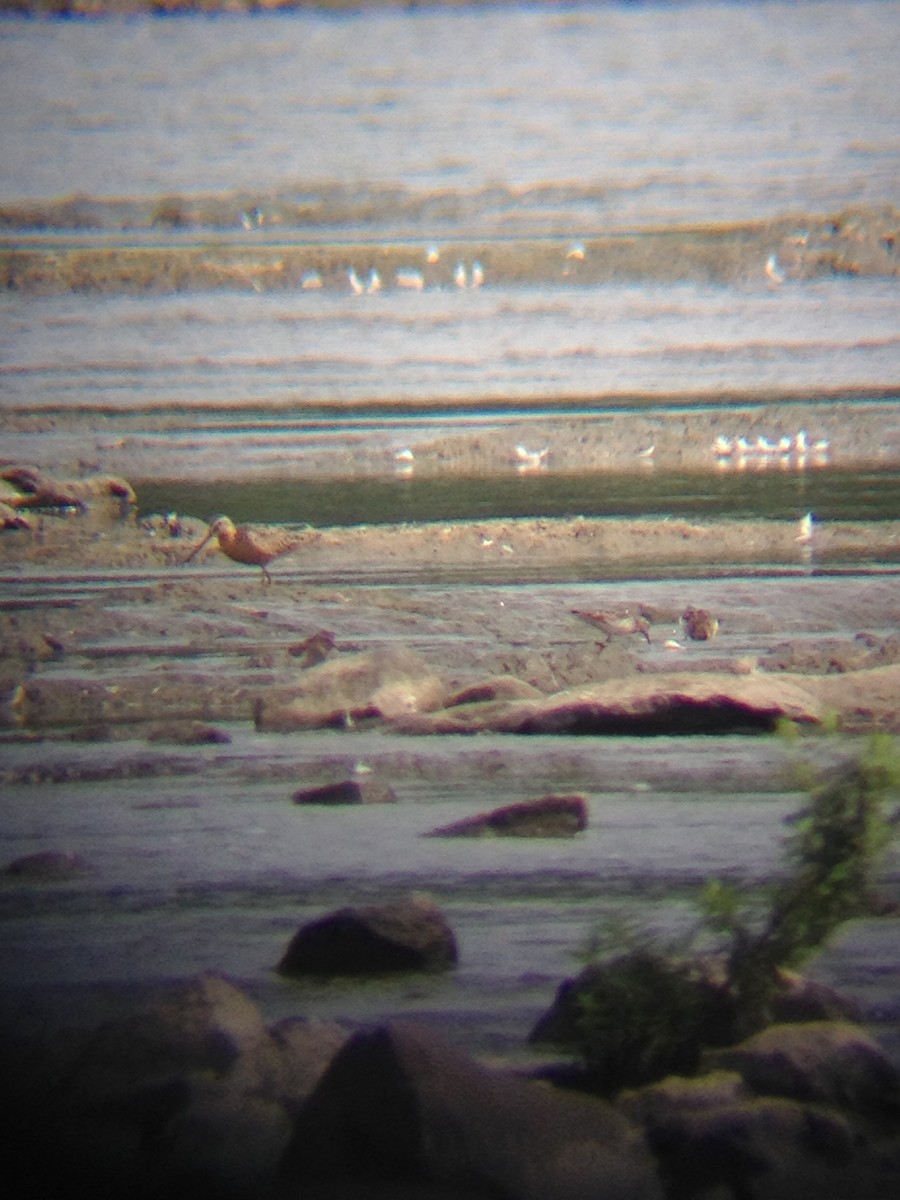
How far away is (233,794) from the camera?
6.29 m

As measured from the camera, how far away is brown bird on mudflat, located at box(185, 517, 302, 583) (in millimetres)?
9953

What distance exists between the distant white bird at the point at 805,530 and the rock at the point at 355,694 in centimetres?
323

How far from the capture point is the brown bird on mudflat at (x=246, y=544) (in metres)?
9.95

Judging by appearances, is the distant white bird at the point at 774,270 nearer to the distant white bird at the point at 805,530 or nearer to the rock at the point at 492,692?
the distant white bird at the point at 805,530

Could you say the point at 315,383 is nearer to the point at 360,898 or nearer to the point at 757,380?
the point at 757,380

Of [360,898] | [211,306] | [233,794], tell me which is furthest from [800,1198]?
[211,306]

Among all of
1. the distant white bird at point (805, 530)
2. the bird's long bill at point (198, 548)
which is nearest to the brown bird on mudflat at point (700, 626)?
the distant white bird at point (805, 530)

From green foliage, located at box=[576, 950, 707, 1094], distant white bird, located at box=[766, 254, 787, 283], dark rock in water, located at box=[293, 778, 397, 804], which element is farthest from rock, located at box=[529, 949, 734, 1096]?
distant white bird, located at box=[766, 254, 787, 283]

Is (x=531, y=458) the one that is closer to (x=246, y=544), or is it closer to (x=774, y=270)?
(x=246, y=544)

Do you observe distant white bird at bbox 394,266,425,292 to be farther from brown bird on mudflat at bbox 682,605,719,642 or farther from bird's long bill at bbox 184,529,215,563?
brown bird on mudflat at bbox 682,605,719,642

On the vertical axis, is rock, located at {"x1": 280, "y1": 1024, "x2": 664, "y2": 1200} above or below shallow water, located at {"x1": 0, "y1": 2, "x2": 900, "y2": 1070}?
above

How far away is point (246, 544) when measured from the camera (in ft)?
32.6

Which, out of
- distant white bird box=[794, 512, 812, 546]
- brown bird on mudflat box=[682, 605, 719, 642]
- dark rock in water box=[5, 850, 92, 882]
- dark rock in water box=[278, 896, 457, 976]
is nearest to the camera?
dark rock in water box=[278, 896, 457, 976]

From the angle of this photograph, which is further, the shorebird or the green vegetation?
the shorebird
